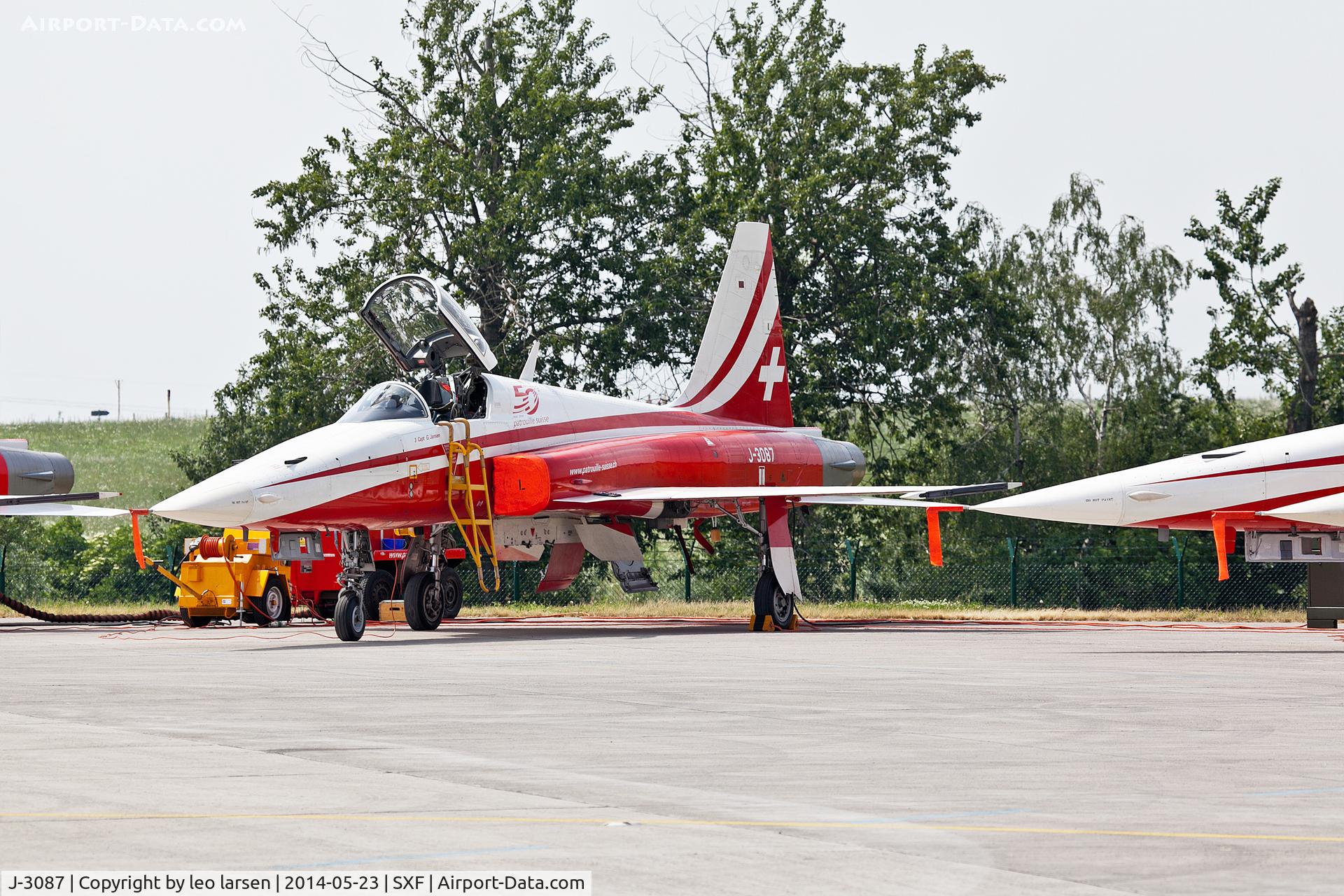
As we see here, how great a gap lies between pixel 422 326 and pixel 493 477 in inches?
88.6

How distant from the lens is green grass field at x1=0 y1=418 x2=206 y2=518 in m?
80.6

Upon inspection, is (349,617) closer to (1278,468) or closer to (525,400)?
(525,400)

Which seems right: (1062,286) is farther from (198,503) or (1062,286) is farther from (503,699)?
(503,699)

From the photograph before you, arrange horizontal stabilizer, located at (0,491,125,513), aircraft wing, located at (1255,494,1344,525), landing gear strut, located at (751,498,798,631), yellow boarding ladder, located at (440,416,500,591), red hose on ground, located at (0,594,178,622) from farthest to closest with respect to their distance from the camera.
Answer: red hose on ground, located at (0,594,178,622) < horizontal stabilizer, located at (0,491,125,513) < landing gear strut, located at (751,498,798,631) < yellow boarding ladder, located at (440,416,500,591) < aircraft wing, located at (1255,494,1344,525)

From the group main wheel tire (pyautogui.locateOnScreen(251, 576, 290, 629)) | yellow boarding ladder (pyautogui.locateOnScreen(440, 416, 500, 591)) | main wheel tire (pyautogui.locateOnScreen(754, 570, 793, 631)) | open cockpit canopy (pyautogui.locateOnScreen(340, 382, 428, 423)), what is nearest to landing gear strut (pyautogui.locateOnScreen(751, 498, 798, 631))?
main wheel tire (pyautogui.locateOnScreen(754, 570, 793, 631))

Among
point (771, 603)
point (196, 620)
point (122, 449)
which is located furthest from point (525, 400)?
point (122, 449)

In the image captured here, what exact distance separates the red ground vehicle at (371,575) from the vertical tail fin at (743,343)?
5.00m

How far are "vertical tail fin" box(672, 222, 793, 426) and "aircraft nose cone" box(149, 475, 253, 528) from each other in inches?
389

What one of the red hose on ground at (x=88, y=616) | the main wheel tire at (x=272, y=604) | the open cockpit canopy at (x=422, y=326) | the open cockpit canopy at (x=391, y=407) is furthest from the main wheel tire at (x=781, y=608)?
the red hose on ground at (x=88, y=616)

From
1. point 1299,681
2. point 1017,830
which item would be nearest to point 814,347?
point 1299,681

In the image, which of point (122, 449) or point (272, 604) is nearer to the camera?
point (272, 604)

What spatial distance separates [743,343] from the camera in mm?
29312

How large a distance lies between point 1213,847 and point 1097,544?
115 ft

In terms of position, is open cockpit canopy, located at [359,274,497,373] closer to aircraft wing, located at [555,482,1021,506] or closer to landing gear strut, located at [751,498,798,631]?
aircraft wing, located at [555,482,1021,506]
